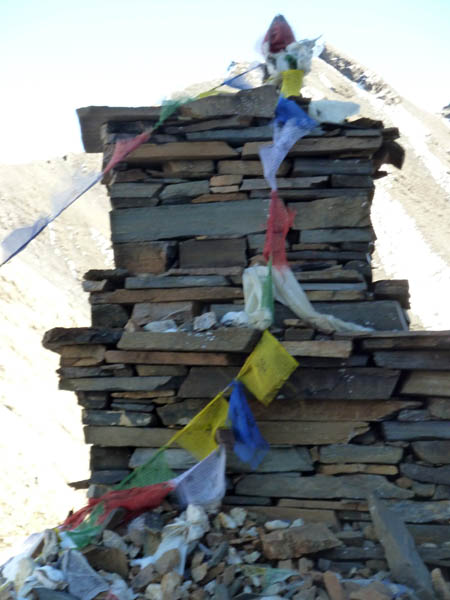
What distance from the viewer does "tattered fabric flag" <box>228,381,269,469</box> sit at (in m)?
4.68

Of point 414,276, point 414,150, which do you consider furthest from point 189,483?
point 414,150

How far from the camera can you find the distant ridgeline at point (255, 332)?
4.77 m

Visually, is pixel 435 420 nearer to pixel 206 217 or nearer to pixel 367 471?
pixel 367 471

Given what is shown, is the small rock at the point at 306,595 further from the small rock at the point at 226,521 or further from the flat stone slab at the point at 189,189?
the flat stone slab at the point at 189,189

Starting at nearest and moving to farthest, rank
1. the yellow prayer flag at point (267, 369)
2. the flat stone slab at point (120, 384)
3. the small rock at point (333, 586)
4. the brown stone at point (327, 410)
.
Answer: the small rock at point (333, 586)
the yellow prayer flag at point (267, 369)
the brown stone at point (327, 410)
the flat stone slab at point (120, 384)

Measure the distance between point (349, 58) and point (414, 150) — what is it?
10.5m

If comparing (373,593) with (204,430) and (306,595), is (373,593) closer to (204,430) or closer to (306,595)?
(306,595)

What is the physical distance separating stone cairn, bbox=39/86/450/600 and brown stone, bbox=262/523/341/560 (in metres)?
0.17

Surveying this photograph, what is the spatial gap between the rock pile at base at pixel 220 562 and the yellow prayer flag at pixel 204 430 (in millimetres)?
404

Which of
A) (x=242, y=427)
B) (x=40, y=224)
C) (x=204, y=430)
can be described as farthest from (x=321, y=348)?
(x=40, y=224)

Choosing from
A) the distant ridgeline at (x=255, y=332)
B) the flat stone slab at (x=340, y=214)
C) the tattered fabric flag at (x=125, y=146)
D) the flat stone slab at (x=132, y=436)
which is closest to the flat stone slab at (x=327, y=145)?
the distant ridgeline at (x=255, y=332)

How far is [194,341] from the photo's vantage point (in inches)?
189

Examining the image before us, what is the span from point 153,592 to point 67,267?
17457mm

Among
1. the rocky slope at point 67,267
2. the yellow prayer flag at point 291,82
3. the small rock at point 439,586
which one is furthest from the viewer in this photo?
the rocky slope at point 67,267
